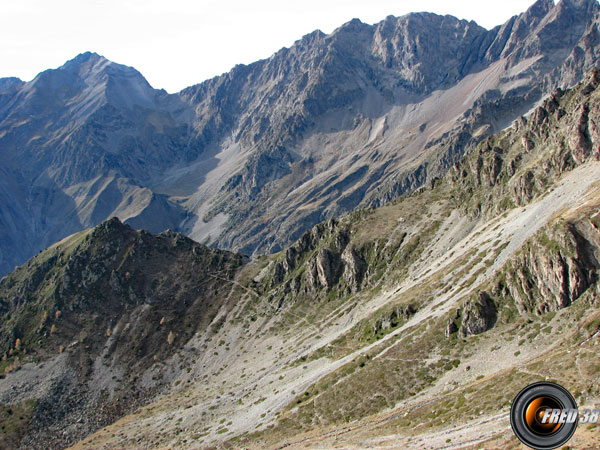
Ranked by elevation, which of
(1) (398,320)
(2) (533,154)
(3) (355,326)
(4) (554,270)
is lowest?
(3) (355,326)

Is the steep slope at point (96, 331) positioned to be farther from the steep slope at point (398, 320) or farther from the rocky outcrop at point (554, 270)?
the rocky outcrop at point (554, 270)

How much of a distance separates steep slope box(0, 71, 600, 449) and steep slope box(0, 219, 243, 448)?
113 centimetres

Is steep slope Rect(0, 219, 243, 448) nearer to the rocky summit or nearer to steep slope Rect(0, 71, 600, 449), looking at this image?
the rocky summit

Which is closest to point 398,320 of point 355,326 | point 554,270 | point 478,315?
point 355,326

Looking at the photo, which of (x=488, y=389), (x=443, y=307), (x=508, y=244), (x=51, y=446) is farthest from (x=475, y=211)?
(x=51, y=446)

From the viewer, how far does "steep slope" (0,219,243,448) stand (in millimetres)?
139000

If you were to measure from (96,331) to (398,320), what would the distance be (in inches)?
4530

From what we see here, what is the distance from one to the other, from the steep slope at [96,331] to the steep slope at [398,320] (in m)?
1.13

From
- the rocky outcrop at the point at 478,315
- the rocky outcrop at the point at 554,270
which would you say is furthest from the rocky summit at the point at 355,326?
the rocky outcrop at the point at 478,315

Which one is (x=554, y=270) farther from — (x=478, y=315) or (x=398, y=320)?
(x=398, y=320)

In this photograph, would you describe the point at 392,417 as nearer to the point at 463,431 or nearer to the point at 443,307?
the point at 463,431

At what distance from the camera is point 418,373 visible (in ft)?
292

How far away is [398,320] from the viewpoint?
117 meters

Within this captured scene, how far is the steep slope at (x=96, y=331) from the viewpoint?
456 feet
